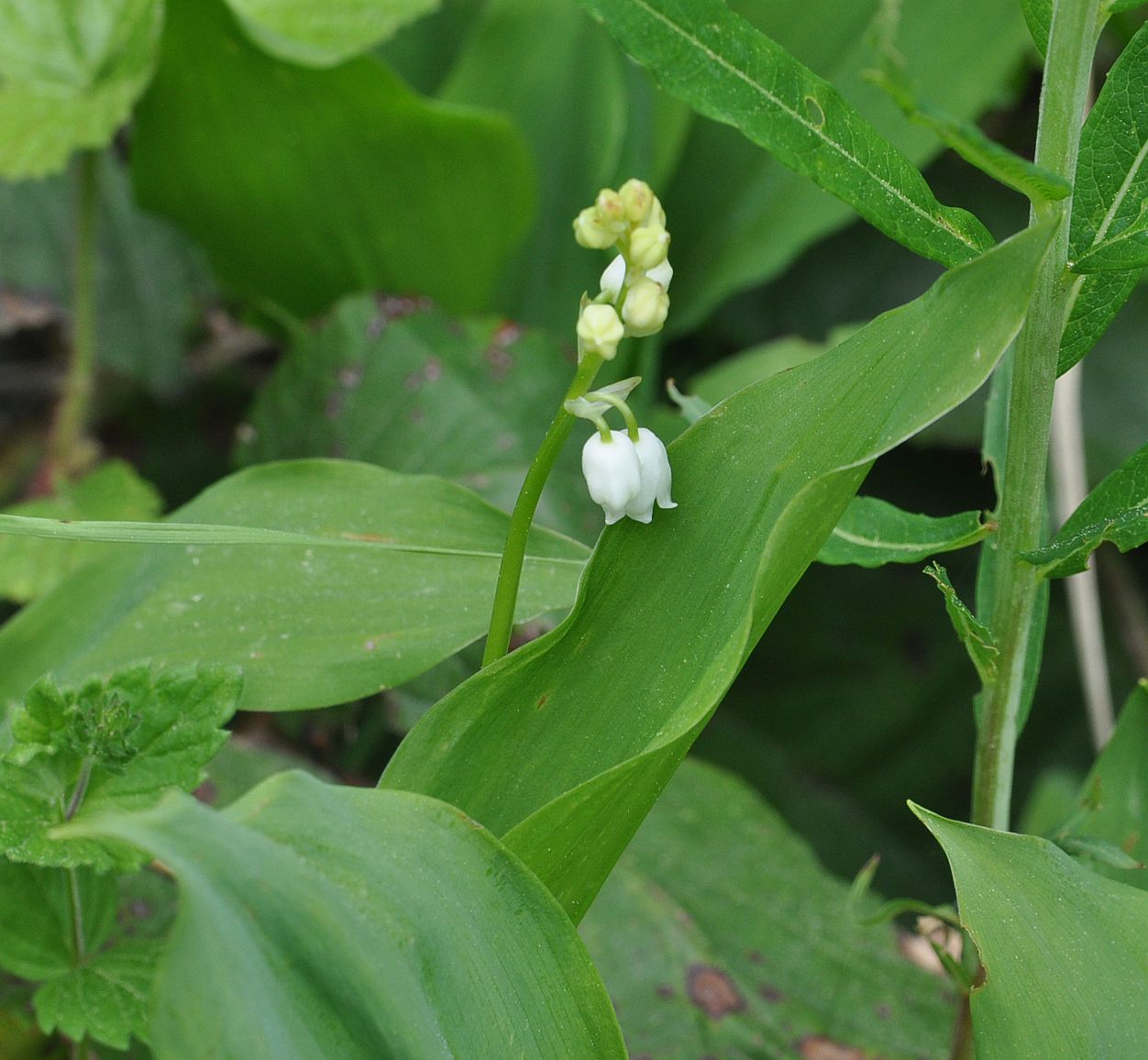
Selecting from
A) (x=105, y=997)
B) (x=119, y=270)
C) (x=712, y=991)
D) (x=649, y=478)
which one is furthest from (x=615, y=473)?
(x=119, y=270)

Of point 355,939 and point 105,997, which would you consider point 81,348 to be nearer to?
point 105,997

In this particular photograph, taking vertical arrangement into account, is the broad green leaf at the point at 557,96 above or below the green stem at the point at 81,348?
above

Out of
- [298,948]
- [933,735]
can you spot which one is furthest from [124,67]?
[933,735]

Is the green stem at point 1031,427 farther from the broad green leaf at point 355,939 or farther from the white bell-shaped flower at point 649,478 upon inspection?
the broad green leaf at point 355,939

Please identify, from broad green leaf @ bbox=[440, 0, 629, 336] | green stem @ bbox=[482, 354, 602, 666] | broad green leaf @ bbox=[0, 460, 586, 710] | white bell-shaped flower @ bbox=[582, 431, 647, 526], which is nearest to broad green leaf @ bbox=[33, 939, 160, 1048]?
broad green leaf @ bbox=[0, 460, 586, 710]

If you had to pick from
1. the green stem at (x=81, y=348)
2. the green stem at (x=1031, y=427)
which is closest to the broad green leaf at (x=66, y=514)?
the green stem at (x=81, y=348)

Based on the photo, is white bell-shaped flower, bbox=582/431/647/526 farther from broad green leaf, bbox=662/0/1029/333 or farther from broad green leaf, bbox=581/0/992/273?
broad green leaf, bbox=662/0/1029/333

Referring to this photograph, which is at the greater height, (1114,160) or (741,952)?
(1114,160)
